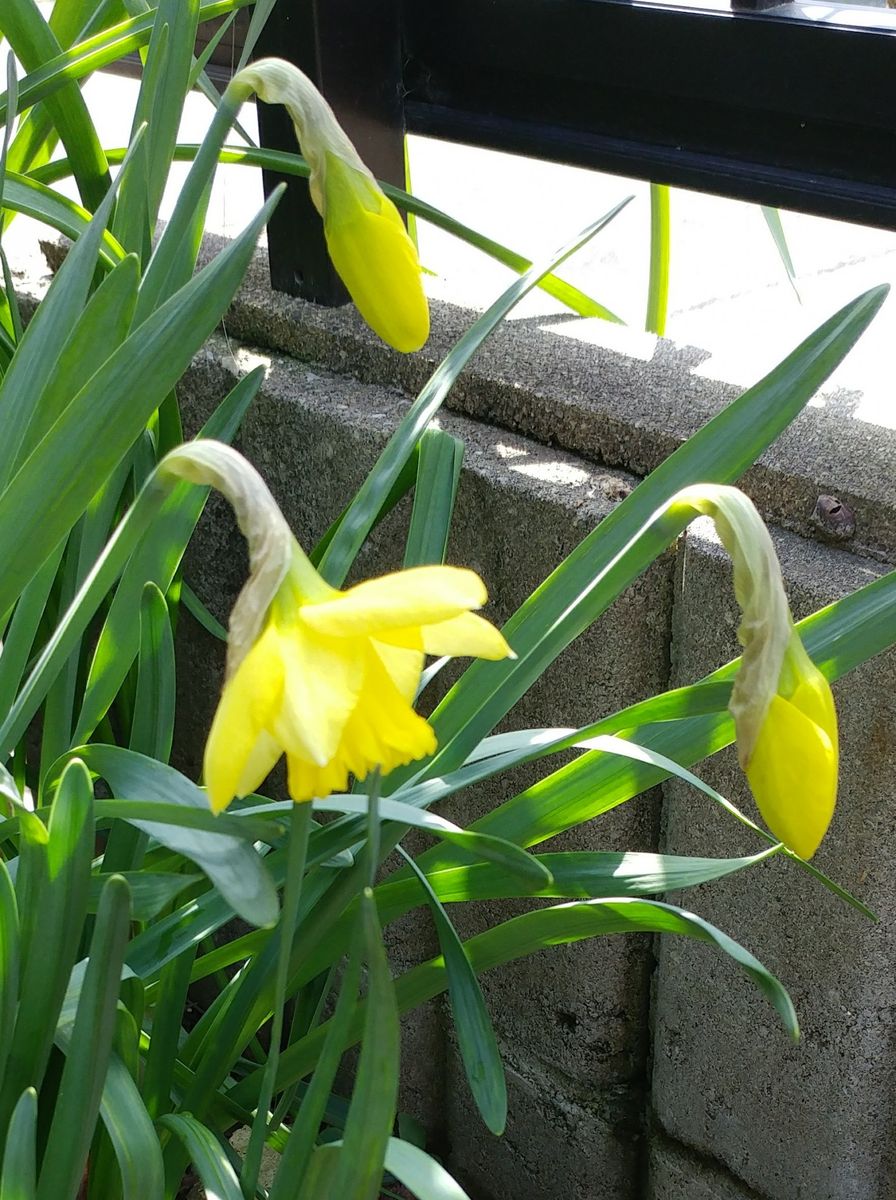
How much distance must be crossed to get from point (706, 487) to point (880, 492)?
0.44 metres

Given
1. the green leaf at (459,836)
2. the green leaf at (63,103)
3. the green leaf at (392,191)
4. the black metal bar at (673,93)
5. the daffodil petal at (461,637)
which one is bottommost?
the green leaf at (459,836)

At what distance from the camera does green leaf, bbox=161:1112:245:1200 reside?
682mm

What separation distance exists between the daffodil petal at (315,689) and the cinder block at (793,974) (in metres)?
0.50

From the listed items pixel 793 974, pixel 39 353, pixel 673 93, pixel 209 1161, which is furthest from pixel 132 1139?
pixel 673 93

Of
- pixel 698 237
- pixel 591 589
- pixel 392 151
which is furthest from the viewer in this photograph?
pixel 698 237

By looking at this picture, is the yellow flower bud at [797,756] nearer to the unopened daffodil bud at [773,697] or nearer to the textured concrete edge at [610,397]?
the unopened daffodil bud at [773,697]

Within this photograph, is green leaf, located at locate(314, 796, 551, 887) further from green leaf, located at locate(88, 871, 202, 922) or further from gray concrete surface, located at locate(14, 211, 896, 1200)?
gray concrete surface, located at locate(14, 211, 896, 1200)

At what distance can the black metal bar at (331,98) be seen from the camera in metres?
1.14

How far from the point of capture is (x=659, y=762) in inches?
25.4

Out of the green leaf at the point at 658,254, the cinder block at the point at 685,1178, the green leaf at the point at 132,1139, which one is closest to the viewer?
the green leaf at the point at 132,1139

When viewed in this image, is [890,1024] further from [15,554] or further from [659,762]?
[15,554]

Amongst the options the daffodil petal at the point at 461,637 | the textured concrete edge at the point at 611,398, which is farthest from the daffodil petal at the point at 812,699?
the textured concrete edge at the point at 611,398

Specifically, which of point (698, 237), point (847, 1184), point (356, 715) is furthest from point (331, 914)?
point (698, 237)

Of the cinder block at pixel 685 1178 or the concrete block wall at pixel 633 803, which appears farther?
the cinder block at pixel 685 1178
